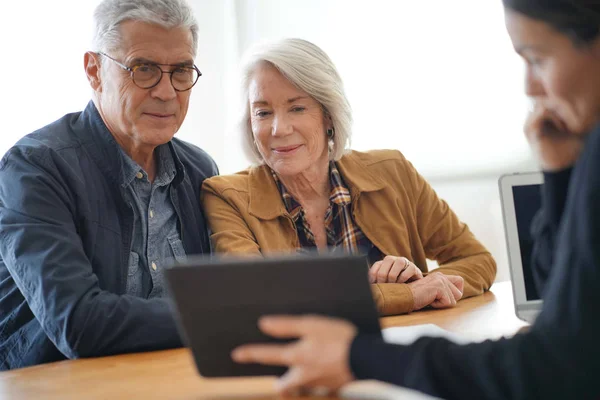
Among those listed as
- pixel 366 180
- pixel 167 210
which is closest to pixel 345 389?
pixel 167 210

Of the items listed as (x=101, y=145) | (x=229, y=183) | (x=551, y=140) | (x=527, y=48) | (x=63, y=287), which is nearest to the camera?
(x=527, y=48)

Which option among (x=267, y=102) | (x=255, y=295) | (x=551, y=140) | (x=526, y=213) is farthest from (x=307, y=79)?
(x=255, y=295)

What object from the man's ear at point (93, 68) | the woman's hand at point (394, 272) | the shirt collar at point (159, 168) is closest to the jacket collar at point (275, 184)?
the shirt collar at point (159, 168)

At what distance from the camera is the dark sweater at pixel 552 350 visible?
76cm

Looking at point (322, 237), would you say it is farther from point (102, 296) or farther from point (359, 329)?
point (359, 329)

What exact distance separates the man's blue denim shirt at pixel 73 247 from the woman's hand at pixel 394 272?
503 mm

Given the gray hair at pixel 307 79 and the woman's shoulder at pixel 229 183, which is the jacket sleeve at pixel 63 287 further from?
the gray hair at pixel 307 79

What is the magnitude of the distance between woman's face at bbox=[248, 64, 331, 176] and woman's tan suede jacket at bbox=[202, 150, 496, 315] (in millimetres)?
92

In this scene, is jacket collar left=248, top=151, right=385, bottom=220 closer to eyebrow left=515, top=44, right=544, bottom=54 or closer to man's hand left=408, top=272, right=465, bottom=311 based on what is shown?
man's hand left=408, top=272, right=465, bottom=311

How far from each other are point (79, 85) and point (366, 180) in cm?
158

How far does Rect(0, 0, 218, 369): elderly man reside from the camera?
158 centimetres

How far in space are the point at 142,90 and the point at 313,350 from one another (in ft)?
4.05

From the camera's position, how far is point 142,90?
2.00 meters

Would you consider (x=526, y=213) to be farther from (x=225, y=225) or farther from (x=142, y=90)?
(x=142, y=90)
